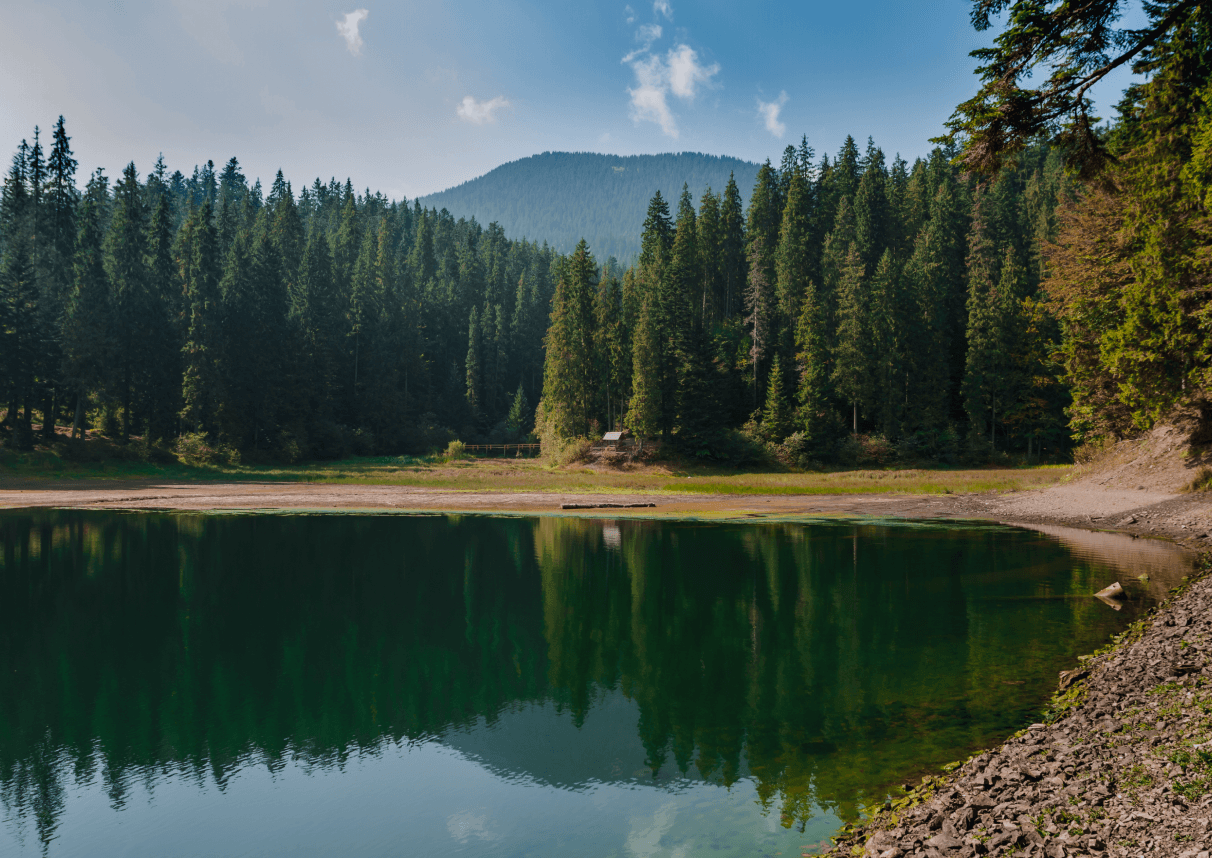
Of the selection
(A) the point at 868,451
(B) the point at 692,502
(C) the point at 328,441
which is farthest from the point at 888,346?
(C) the point at 328,441

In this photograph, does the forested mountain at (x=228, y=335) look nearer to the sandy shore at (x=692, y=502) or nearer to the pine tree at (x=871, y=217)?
the sandy shore at (x=692, y=502)

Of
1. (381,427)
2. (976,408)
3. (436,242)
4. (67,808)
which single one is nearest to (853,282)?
(976,408)

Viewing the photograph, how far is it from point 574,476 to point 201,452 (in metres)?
34.4

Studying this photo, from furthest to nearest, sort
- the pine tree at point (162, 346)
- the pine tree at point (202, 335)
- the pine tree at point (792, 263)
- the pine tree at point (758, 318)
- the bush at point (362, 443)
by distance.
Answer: the bush at point (362, 443), the pine tree at point (792, 263), the pine tree at point (758, 318), the pine tree at point (202, 335), the pine tree at point (162, 346)

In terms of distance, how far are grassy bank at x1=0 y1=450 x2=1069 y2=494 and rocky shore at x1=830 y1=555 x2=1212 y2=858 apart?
37608mm

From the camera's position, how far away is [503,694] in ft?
38.9

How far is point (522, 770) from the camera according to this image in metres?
9.25

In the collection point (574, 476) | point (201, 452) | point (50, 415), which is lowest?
point (574, 476)

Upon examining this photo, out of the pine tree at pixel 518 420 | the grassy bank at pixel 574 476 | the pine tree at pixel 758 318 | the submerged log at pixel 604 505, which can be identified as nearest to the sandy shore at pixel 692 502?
the submerged log at pixel 604 505

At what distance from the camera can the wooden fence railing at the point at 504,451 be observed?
8009 centimetres

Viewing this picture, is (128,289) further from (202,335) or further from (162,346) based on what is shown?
(202,335)

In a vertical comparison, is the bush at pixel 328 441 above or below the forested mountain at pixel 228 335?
below

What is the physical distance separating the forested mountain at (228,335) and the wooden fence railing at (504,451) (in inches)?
322

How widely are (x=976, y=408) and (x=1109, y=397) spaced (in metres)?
28.4
